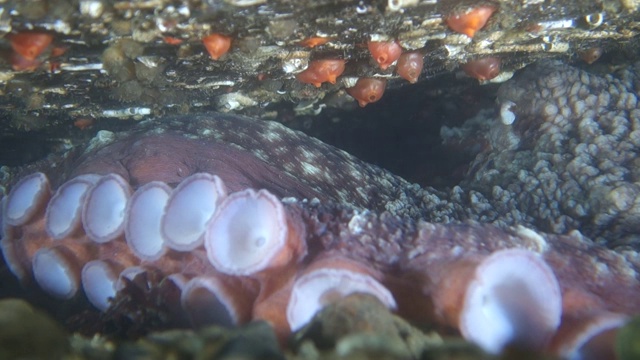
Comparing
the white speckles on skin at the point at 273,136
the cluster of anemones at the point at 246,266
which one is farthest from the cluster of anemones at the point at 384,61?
the cluster of anemones at the point at 246,266

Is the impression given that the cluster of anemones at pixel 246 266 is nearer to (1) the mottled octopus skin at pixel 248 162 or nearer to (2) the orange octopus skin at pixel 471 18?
(1) the mottled octopus skin at pixel 248 162

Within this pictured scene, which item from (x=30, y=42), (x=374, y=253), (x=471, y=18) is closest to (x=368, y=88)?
(x=471, y=18)

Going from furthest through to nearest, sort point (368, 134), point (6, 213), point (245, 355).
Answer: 1. point (368, 134)
2. point (6, 213)
3. point (245, 355)

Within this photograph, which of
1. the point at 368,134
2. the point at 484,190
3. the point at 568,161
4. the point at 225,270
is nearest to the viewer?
the point at 225,270

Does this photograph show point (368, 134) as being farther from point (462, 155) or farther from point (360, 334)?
point (360, 334)

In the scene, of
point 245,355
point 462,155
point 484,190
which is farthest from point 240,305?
point 462,155

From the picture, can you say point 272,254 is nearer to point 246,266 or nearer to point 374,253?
point 246,266
